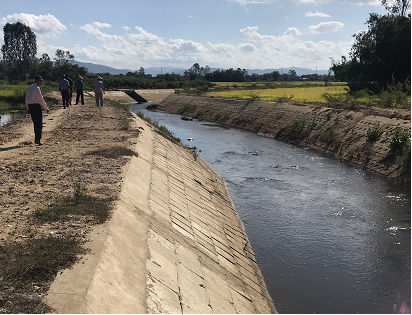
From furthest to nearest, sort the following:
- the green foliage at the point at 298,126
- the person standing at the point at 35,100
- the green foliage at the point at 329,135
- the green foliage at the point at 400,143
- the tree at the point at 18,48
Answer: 1. the tree at the point at 18,48
2. the green foliage at the point at 298,126
3. the green foliage at the point at 329,135
4. the green foliage at the point at 400,143
5. the person standing at the point at 35,100

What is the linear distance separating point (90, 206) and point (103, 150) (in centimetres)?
496

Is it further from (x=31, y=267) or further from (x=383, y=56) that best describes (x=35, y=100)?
(x=383, y=56)

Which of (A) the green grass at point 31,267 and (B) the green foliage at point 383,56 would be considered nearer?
(A) the green grass at point 31,267

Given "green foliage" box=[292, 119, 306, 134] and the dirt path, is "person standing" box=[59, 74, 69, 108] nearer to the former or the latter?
the dirt path

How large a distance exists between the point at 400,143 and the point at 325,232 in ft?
31.0

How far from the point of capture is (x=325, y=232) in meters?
11.5

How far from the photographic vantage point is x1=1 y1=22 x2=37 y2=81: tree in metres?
86.1

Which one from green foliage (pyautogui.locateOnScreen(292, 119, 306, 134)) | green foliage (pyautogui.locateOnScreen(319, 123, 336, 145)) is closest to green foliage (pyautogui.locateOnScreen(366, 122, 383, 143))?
green foliage (pyautogui.locateOnScreen(319, 123, 336, 145))

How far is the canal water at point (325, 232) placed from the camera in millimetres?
8328

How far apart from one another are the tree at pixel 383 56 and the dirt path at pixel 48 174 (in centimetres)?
3351

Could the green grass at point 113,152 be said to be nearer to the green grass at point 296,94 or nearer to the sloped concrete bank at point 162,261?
the sloped concrete bank at point 162,261

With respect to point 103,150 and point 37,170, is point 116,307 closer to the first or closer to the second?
point 37,170

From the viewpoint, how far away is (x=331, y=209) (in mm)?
13422

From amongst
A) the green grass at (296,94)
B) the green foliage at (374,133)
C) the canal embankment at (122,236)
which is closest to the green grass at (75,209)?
the canal embankment at (122,236)
